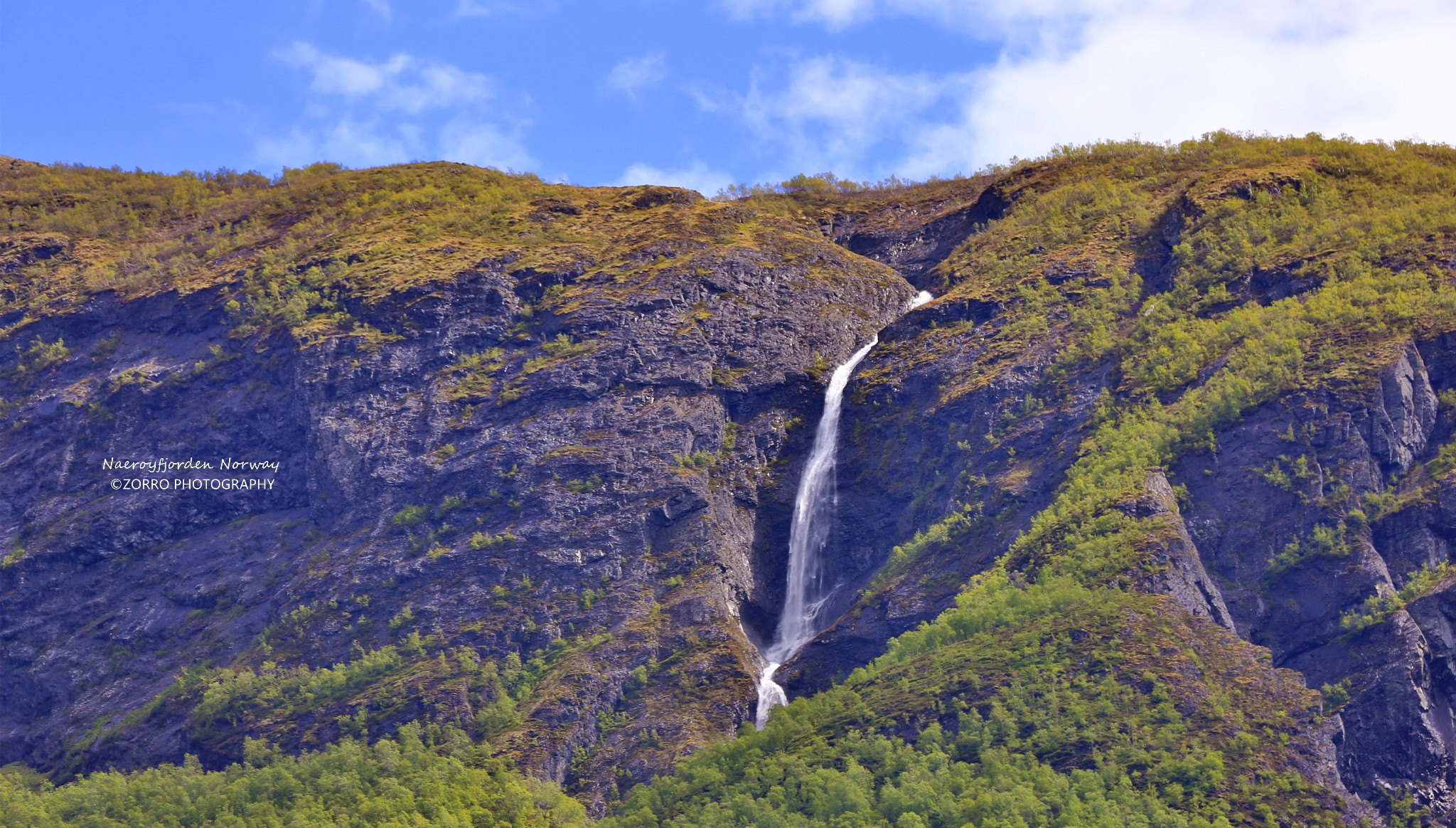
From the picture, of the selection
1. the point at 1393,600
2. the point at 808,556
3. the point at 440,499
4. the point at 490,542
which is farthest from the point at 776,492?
the point at 1393,600

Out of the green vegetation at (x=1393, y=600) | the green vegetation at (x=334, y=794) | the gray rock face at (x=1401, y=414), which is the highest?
the gray rock face at (x=1401, y=414)

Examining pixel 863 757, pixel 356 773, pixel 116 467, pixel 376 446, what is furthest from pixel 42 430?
pixel 863 757

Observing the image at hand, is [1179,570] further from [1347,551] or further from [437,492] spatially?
[437,492]

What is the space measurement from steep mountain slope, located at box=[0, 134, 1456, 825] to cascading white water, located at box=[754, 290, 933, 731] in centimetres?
90

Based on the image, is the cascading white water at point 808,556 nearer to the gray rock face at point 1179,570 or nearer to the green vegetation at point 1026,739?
the green vegetation at point 1026,739

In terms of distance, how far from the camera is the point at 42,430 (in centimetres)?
9744

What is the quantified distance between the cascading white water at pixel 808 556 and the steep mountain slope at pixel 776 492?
2.95 ft

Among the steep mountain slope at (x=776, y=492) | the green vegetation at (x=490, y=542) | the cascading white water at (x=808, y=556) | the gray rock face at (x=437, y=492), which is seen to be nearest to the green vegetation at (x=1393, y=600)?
the steep mountain slope at (x=776, y=492)

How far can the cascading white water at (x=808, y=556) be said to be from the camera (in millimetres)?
81425

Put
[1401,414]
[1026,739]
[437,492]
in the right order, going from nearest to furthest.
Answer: [1026,739] < [1401,414] < [437,492]

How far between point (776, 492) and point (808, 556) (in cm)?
493

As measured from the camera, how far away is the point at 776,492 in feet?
299

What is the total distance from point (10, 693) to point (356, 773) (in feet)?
80.7

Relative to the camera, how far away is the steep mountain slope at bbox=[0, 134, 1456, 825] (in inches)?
2685
